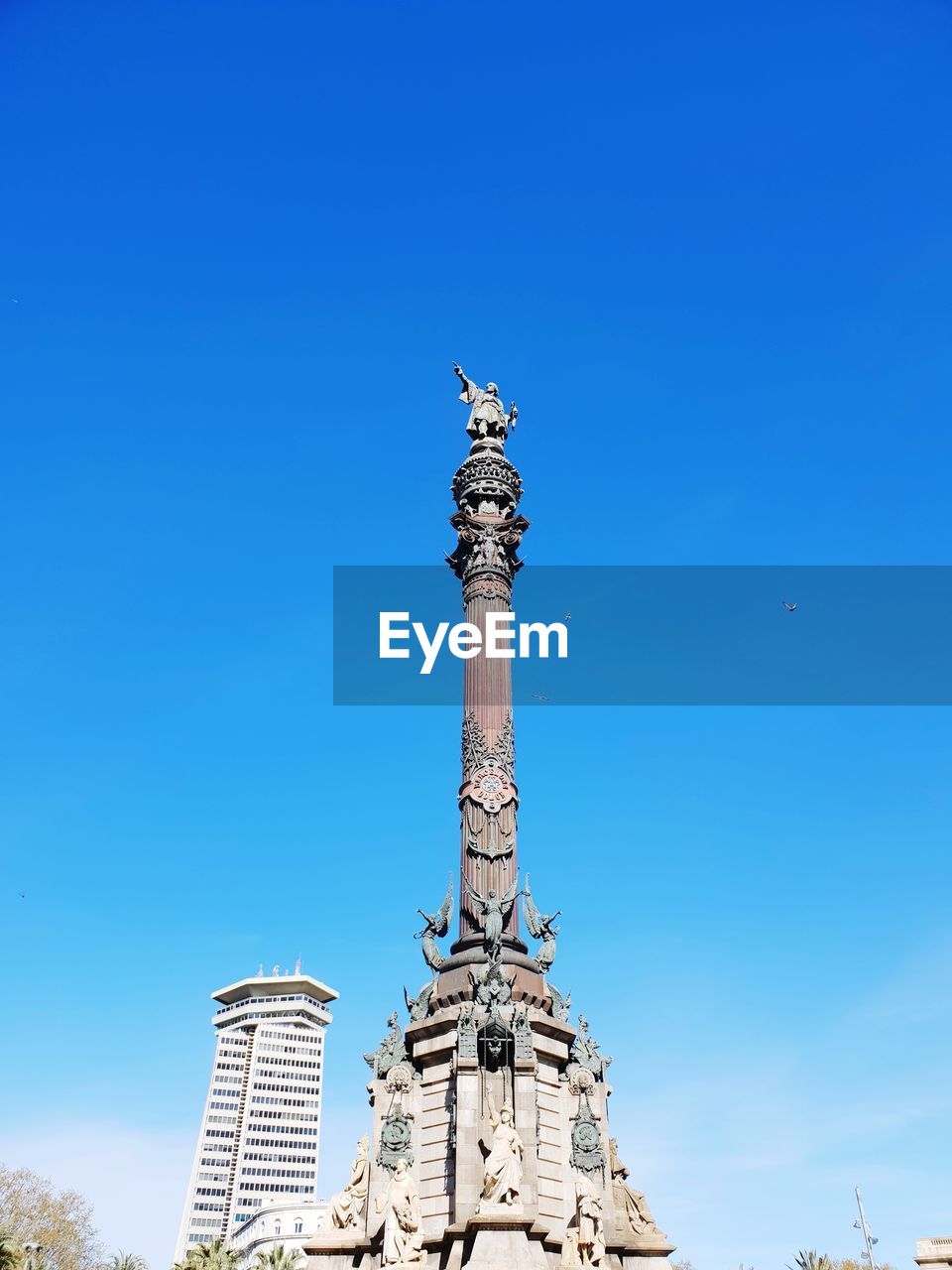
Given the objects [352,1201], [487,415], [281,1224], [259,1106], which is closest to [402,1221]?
[352,1201]

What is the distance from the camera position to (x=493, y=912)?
29391 mm

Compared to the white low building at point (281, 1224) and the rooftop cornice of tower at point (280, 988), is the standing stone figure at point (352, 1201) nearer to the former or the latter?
the white low building at point (281, 1224)

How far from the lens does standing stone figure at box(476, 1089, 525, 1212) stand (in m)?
23.6

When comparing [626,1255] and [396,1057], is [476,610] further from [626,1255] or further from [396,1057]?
[626,1255]

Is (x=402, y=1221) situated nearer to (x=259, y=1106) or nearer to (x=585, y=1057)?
(x=585, y=1057)

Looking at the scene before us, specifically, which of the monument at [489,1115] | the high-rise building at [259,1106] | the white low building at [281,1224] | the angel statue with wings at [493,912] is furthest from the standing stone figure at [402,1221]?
the high-rise building at [259,1106]

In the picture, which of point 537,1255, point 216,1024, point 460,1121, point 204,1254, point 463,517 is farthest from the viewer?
point 216,1024

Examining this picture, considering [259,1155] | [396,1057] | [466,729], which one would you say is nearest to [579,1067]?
[396,1057]

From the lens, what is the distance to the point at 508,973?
28.5m

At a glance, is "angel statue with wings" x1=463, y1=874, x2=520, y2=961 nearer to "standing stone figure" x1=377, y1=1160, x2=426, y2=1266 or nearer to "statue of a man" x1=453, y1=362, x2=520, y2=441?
"standing stone figure" x1=377, y1=1160, x2=426, y2=1266

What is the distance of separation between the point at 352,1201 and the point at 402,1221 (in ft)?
9.84

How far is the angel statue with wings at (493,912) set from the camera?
28625 mm

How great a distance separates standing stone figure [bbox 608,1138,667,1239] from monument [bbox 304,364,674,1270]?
0.05m

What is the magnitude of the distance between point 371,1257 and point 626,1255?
6.69m
